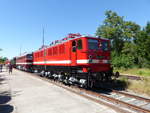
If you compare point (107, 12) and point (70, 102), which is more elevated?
point (107, 12)

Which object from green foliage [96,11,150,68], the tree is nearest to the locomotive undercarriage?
green foliage [96,11,150,68]

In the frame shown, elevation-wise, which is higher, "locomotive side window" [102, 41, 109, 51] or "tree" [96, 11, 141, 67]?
"tree" [96, 11, 141, 67]

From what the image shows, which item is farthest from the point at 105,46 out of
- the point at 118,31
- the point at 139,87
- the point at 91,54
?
the point at 118,31

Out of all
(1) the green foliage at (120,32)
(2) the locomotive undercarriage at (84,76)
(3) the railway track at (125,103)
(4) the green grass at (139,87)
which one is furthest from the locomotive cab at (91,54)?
(1) the green foliage at (120,32)

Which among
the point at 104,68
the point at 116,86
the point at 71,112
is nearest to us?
the point at 71,112

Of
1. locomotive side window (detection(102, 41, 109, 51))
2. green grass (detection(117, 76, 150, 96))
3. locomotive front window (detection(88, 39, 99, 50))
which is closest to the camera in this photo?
green grass (detection(117, 76, 150, 96))

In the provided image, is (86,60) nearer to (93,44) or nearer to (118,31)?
(93,44)

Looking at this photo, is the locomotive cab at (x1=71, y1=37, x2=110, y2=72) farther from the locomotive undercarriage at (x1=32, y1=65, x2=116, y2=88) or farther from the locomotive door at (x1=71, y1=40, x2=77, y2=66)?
the locomotive undercarriage at (x1=32, y1=65, x2=116, y2=88)

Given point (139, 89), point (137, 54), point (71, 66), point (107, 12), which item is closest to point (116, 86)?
point (139, 89)

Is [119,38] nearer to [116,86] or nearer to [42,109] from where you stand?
[116,86]

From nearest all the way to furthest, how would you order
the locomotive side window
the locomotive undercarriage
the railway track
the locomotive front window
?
1. the railway track
2. the locomotive undercarriage
3. the locomotive front window
4. the locomotive side window

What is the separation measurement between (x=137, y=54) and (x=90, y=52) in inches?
955

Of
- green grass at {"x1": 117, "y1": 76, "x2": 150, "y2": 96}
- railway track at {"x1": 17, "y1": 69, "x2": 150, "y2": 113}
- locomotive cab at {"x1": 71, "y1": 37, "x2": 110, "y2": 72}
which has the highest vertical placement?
locomotive cab at {"x1": 71, "y1": 37, "x2": 110, "y2": 72}

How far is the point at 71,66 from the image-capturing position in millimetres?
11766
